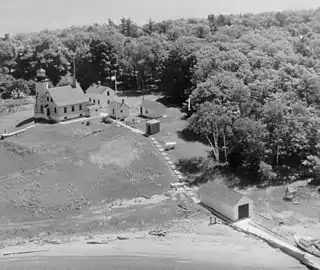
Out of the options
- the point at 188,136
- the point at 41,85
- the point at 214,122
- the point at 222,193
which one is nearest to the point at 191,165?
the point at 214,122

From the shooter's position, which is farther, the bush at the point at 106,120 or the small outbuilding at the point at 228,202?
the bush at the point at 106,120

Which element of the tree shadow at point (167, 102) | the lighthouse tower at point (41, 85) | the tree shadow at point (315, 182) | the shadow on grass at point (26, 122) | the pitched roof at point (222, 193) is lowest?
the tree shadow at point (315, 182)

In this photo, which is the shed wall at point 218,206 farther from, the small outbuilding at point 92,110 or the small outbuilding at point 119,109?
the small outbuilding at point 92,110

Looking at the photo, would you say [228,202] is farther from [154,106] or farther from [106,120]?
[154,106]

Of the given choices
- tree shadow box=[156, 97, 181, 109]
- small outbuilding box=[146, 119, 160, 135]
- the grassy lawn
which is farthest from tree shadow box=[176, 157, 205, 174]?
tree shadow box=[156, 97, 181, 109]

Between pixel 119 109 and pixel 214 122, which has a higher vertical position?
pixel 214 122

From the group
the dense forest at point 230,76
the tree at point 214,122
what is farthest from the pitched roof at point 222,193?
the tree at point 214,122

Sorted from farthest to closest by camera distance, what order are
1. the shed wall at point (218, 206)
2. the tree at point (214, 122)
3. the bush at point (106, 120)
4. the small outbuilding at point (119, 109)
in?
the small outbuilding at point (119, 109)
the bush at point (106, 120)
the tree at point (214, 122)
the shed wall at point (218, 206)
